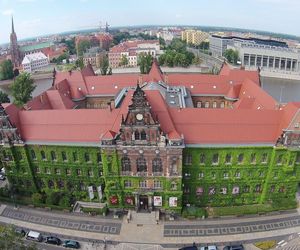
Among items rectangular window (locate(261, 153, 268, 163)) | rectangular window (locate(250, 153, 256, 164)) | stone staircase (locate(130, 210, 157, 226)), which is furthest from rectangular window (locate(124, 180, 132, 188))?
rectangular window (locate(261, 153, 268, 163))

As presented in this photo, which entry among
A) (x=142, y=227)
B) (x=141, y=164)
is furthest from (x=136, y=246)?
(x=141, y=164)

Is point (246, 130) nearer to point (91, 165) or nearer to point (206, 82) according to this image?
point (91, 165)

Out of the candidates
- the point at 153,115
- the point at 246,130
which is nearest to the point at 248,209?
the point at 246,130

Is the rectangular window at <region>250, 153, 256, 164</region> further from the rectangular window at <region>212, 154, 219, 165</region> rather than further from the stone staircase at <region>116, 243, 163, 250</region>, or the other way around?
the stone staircase at <region>116, 243, 163, 250</region>

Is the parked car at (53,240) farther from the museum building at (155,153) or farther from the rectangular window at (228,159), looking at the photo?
the rectangular window at (228,159)

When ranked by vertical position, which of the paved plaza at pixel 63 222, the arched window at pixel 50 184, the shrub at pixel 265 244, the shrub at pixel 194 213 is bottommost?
the shrub at pixel 265 244

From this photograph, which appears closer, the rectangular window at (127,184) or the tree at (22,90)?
the rectangular window at (127,184)

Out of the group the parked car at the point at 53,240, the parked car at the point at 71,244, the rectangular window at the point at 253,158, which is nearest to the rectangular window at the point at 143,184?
the parked car at the point at 71,244

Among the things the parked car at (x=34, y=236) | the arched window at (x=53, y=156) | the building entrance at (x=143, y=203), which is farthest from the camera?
the arched window at (x=53, y=156)
